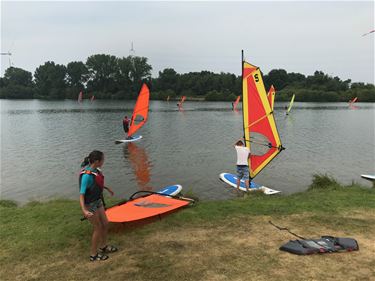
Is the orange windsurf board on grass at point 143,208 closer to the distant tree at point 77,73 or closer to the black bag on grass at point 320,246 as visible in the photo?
the black bag on grass at point 320,246

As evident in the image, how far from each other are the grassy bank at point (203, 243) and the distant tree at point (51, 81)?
11793 centimetres

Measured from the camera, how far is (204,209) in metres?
8.66

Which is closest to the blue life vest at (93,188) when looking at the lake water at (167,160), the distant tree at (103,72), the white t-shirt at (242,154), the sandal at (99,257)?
the sandal at (99,257)

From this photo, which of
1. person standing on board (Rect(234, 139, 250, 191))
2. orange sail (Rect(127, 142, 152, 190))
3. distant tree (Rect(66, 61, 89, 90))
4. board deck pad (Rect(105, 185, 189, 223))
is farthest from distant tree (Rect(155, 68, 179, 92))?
board deck pad (Rect(105, 185, 189, 223))

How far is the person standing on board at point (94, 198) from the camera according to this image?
5.79 m

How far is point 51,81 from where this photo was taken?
121 m

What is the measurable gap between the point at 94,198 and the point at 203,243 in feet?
7.23

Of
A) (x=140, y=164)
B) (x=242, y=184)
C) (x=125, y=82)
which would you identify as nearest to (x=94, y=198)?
(x=242, y=184)

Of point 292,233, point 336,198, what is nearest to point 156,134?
point 336,198

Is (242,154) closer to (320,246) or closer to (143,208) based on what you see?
(143,208)

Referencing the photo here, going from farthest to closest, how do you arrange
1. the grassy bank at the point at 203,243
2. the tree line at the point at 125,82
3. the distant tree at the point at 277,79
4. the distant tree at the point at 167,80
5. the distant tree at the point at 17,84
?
the distant tree at the point at 277,79, the distant tree at the point at 17,84, the distant tree at the point at 167,80, the tree line at the point at 125,82, the grassy bank at the point at 203,243

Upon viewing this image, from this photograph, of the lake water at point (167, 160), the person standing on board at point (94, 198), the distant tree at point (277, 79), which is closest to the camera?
the person standing on board at point (94, 198)

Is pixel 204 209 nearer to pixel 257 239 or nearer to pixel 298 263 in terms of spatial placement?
pixel 257 239

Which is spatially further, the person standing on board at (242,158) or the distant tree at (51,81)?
the distant tree at (51,81)
